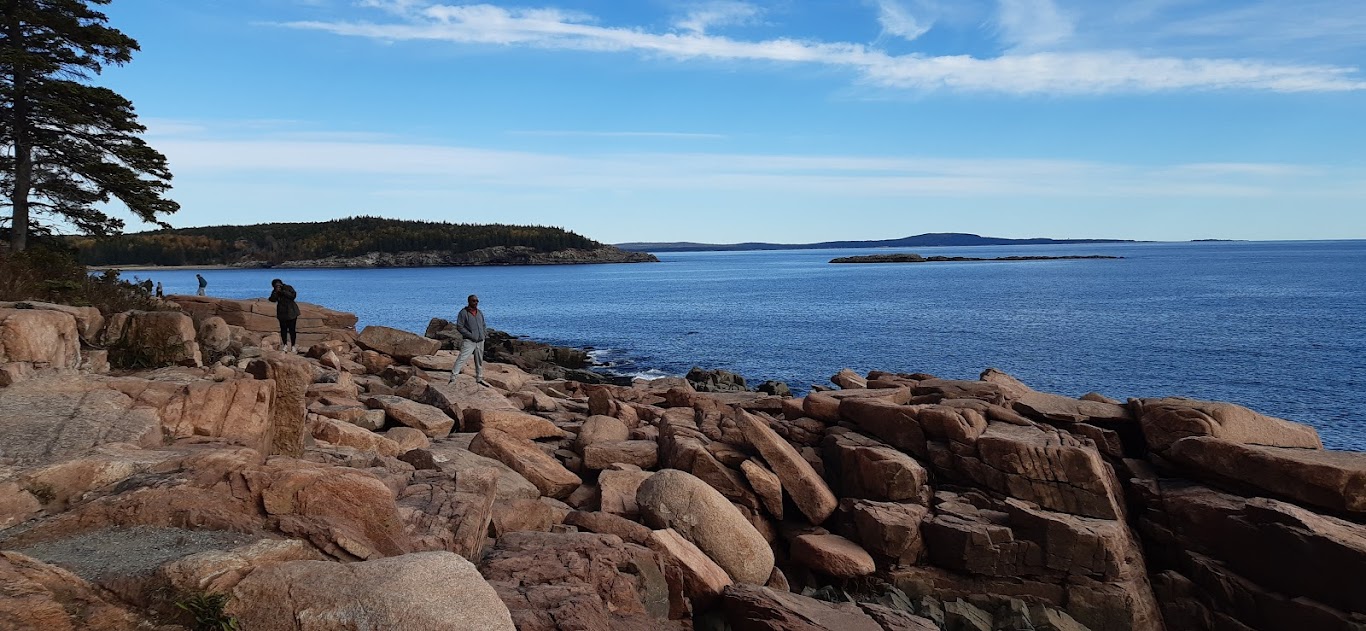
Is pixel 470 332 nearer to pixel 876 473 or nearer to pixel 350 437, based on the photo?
pixel 350 437

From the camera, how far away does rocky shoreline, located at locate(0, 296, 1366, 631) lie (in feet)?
21.6

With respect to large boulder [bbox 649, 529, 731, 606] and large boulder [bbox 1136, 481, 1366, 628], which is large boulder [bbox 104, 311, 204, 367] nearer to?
large boulder [bbox 649, 529, 731, 606]

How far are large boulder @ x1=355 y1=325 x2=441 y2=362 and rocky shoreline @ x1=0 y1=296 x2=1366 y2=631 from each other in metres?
7.16

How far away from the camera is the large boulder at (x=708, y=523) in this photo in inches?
480

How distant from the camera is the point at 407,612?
622 cm

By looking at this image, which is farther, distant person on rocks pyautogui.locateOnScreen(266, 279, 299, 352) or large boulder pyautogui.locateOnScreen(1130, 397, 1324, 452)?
distant person on rocks pyautogui.locateOnScreen(266, 279, 299, 352)

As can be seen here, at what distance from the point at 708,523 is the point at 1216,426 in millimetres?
9729

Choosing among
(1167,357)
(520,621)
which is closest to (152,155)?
(520,621)

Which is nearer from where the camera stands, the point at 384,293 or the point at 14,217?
the point at 14,217

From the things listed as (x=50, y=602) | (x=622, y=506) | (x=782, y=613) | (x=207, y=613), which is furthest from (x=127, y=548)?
(x=622, y=506)

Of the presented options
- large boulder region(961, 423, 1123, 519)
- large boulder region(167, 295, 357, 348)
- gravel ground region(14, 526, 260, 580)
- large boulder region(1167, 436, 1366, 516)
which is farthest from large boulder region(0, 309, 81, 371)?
large boulder region(1167, 436, 1366, 516)

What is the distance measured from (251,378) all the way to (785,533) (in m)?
9.08

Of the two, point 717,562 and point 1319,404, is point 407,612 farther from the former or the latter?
point 1319,404

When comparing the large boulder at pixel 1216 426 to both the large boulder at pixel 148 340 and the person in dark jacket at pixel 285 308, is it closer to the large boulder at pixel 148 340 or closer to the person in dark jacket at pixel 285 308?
the large boulder at pixel 148 340
